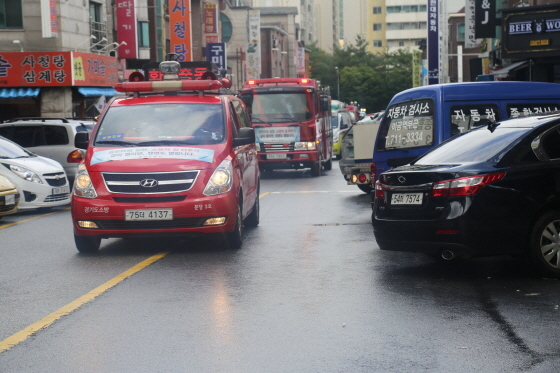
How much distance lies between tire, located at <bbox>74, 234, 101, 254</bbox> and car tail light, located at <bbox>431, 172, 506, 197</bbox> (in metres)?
4.57

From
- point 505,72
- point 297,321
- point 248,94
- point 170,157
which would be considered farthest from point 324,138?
point 297,321

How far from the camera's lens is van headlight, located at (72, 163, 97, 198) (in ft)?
35.1

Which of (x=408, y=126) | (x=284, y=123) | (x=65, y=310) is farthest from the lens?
(x=284, y=123)

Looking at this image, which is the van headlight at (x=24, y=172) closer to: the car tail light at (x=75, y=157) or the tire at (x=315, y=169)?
the car tail light at (x=75, y=157)

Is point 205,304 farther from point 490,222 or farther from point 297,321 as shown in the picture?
point 490,222

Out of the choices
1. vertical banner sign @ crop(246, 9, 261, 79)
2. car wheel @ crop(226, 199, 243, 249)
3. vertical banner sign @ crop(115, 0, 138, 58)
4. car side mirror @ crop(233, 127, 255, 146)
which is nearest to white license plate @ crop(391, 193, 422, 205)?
car wheel @ crop(226, 199, 243, 249)

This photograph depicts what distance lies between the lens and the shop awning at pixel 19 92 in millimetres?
34844

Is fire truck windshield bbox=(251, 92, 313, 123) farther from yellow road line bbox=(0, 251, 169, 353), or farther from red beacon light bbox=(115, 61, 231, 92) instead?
yellow road line bbox=(0, 251, 169, 353)

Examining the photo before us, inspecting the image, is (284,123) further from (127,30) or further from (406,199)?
(127,30)

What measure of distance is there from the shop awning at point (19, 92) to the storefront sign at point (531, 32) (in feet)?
63.8

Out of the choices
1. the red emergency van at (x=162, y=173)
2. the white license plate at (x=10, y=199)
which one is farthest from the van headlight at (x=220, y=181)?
the white license plate at (x=10, y=199)

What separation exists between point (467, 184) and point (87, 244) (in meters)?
4.83

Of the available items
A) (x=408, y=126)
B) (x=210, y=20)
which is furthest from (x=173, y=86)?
(x=210, y=20)

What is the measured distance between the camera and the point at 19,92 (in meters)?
35.0
